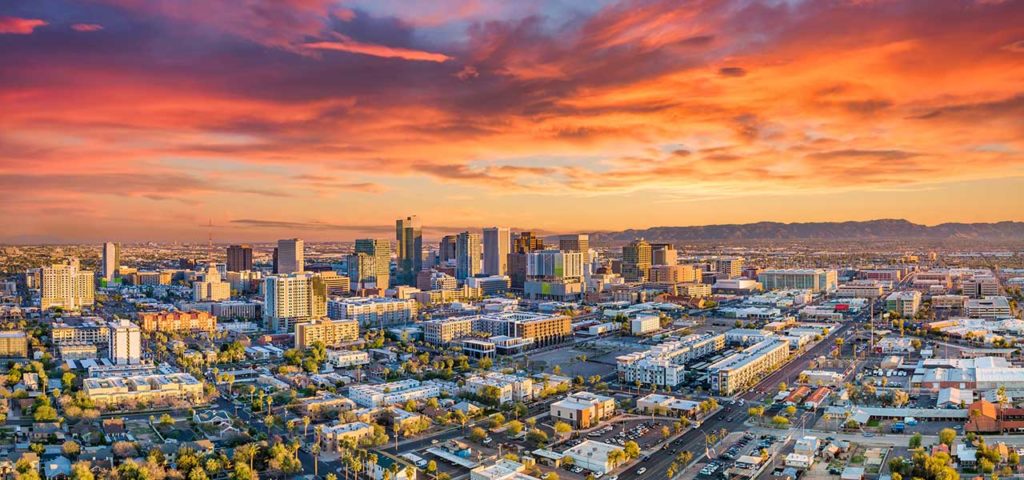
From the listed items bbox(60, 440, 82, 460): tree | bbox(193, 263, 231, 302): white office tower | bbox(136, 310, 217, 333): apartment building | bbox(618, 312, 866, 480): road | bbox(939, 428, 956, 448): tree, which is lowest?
bbox(618, 312, 866, 480): road

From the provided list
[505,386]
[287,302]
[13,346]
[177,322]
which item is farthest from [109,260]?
[505,386]

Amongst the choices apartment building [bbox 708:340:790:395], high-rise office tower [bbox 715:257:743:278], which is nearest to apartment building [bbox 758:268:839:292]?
high-rise office tower [bbox 715:257:743:278]

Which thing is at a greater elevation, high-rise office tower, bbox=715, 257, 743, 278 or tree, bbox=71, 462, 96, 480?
high-rise office tower, bbox=715, 257, 743, 278

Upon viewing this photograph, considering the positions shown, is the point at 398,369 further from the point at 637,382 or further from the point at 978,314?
the point at 978,314

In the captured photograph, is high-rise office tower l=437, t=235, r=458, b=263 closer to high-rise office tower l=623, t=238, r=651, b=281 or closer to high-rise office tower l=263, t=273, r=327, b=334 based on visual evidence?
high-rise office tower l=623, t=238, r=651, b=281

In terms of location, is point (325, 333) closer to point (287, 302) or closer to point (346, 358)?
point (346, 358)

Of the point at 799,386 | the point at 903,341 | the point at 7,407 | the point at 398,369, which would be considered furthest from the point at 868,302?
the point at 7,407

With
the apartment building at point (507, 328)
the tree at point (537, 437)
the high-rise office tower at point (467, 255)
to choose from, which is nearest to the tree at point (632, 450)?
the tree at point (537, 437)
